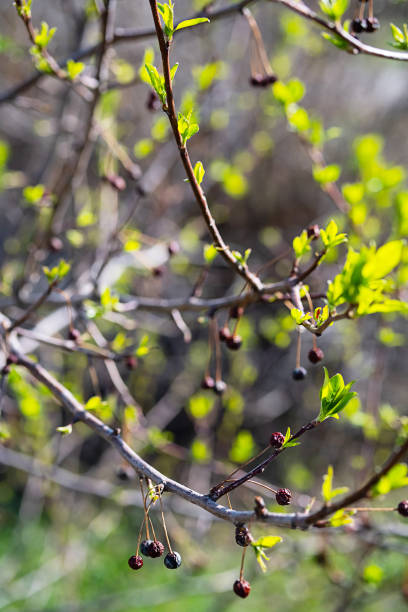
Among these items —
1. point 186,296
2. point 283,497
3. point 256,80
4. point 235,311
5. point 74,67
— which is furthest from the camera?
point 186,296

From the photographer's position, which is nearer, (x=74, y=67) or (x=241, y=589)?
(x=241, y=589)

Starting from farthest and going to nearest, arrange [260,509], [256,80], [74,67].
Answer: [256,80] → [74,67] → [260,509]

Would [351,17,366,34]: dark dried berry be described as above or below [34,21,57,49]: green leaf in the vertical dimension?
above

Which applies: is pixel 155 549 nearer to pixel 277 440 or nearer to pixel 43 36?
pixel 277 440

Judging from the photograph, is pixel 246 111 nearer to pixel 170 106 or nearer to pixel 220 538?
pixel 170 106

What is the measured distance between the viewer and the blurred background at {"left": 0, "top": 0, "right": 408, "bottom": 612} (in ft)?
6.70

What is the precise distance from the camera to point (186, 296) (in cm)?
343

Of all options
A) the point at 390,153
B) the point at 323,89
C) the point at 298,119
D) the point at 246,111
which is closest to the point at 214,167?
the point at 298,119

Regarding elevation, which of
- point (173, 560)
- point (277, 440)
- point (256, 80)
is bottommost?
point (173, 560)

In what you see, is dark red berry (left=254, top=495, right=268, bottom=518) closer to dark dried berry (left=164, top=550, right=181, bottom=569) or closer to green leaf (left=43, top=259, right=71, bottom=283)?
dark dried berry (left=164, top=550, right=181, bottom=569)

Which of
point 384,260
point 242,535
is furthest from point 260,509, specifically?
point 384,260

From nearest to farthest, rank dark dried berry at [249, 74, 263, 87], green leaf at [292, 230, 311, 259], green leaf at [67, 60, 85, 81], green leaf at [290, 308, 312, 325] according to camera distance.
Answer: green leaf at [290, 308, 312, 325], green leaf at [292, 230, 311, 259], green leaf at [67, 60, 85, 81], dark dried berry at [249, 74, 263, 87]

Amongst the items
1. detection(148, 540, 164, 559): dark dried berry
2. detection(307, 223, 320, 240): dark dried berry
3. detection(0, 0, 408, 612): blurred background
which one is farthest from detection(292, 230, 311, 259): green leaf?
detection(148, 540, 164, 559): dark dried berry

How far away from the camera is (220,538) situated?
5.27 m
